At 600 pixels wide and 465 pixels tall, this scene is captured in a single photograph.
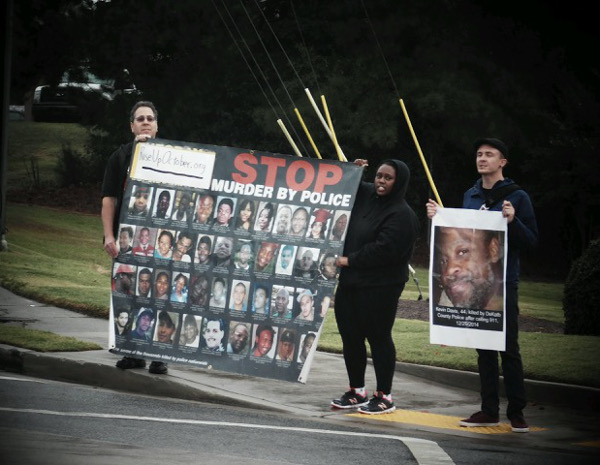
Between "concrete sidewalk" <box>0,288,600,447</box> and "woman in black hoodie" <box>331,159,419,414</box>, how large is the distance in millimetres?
315

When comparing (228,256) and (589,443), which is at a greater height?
(228,256)

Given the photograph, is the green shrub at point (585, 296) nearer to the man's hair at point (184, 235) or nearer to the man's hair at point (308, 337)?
the man's hair at point (308, 337)

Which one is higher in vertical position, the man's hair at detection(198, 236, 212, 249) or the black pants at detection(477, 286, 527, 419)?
the man's hair at detection(198, 236, 212, 249)

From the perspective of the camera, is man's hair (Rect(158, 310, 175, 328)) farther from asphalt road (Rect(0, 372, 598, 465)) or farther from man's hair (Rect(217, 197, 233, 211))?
man's hair (Rect(217, 197, 233, 211))

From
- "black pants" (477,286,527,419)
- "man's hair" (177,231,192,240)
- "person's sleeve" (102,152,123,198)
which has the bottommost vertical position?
"black pants" (477,286,527,419)

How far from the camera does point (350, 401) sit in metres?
7.43

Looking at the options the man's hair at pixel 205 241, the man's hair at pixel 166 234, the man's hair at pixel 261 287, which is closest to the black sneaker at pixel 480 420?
the man's hair at pixel 261 287

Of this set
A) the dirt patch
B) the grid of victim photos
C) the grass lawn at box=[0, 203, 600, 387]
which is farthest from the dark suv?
the grid of victim photos

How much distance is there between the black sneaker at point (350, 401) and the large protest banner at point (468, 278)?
2.24 feet

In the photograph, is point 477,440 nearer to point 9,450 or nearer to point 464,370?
point 464,370

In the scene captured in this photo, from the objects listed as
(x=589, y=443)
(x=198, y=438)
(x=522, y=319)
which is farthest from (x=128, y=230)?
(x=522, y=319)

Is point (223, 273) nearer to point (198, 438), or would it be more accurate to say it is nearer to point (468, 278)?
point (468, 278)

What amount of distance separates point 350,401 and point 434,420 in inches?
24.4

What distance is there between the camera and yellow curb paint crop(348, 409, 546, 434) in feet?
23.1
